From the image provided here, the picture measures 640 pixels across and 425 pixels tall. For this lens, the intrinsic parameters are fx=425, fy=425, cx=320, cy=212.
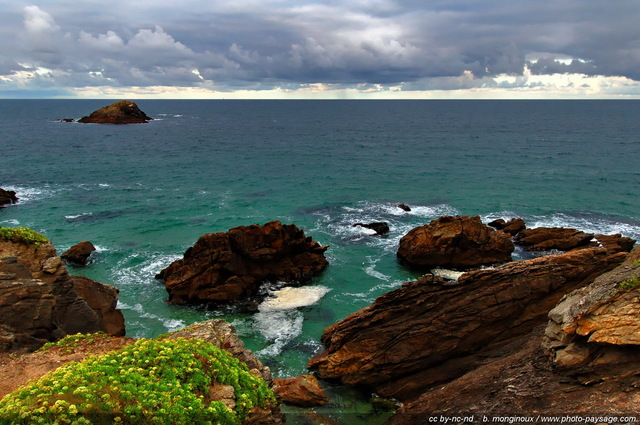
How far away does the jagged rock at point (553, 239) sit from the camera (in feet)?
152

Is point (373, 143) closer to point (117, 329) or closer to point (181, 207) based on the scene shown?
point (181, 207)

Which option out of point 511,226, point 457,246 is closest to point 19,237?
point 457,246

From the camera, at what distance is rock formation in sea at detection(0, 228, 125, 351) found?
19812 millimetres

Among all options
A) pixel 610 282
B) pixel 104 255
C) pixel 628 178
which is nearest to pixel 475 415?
pixel 610 282

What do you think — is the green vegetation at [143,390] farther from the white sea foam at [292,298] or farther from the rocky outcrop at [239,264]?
the rocky outcrop at [239,264]

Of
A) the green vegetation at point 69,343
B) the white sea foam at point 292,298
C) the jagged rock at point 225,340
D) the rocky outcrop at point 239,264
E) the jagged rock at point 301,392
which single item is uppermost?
the green vegetation at point 69,343

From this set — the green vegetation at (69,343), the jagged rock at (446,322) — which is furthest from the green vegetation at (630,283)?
the green vegetation at (69,343)

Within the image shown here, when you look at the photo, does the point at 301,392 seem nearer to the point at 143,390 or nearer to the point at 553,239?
the point at 143,390

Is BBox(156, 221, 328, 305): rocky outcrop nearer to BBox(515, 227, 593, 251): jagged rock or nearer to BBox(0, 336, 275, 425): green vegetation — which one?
BBox(0, 336, 275, 425): green vegetation

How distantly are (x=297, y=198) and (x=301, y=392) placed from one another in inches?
1912

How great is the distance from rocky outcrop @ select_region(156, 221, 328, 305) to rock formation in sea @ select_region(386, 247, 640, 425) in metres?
22.4

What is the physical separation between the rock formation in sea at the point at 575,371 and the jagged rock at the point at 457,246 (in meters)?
23.3

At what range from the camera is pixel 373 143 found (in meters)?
138

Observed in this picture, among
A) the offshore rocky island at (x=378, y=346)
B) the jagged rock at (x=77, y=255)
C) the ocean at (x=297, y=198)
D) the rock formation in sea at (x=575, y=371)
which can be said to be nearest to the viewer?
the offshore rocky island at (x=378, y=346)
